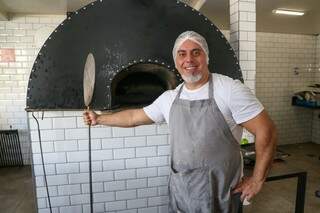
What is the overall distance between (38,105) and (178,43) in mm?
1220

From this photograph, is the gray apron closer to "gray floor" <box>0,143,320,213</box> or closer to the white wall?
"gray floor" <box>0,143,320,213</box>

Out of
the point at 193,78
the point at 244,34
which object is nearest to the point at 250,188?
the point at 193,78

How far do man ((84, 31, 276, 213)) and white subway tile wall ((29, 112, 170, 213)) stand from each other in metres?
0.96

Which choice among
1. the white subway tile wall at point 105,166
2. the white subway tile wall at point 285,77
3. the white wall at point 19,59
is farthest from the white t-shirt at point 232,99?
the white subway tile wall at point 285,77

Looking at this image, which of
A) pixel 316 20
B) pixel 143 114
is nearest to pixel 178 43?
pixel 143 114

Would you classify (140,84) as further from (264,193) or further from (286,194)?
(286,194)

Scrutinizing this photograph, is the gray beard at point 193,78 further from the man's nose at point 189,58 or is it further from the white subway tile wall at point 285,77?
the white subway tile wall at point 285,77

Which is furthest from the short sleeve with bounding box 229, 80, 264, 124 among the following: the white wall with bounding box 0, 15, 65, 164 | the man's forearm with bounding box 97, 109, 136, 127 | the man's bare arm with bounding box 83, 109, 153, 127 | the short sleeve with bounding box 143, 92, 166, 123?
the white wall with bounding box 0, 15, 65, 164

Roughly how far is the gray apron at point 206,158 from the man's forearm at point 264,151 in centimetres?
14

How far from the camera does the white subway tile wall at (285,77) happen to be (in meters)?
5.15

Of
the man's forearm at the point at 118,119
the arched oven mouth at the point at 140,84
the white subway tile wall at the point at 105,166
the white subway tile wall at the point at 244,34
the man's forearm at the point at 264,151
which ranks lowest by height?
the white subway tile wall at the point at 105,166

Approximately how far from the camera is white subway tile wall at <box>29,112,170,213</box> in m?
2.28

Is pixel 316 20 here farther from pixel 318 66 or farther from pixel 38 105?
pixel 38 105

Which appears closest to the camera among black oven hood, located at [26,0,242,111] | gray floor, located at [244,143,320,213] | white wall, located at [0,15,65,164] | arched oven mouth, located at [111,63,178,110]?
black oven hood, located at [26,0,242,111]
